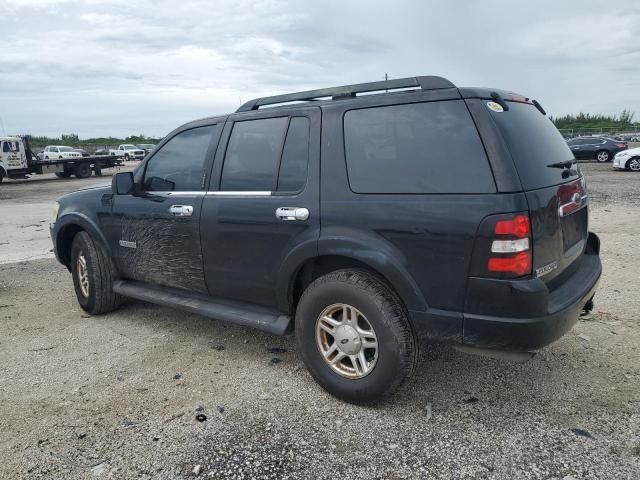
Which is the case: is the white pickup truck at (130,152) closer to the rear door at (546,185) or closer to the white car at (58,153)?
the white car at (58,153)

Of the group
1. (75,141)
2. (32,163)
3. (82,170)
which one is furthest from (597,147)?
(75,141)

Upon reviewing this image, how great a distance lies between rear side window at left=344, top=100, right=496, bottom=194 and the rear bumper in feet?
1.68

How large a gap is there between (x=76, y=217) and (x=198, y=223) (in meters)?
1.73

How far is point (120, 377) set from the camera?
11.4 ft

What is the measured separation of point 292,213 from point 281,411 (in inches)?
48.3

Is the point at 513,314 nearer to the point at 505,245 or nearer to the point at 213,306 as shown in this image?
the point at 505,245

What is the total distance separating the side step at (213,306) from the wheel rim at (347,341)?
1.13ft

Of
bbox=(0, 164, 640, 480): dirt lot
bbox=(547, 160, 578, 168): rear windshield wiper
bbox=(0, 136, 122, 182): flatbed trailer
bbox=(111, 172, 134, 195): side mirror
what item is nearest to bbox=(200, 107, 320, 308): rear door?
bbox=(0, 164, 640, 480): dirt lot

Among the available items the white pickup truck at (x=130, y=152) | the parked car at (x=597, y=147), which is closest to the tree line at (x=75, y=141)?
the white pickup truck at (x=130, y=152)

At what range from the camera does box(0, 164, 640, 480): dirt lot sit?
250cm

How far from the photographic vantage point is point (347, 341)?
3000mm

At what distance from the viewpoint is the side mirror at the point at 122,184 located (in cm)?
411

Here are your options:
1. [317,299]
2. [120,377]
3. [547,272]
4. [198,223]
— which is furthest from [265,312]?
[547,272]

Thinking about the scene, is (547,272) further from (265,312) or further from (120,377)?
(120,377)
